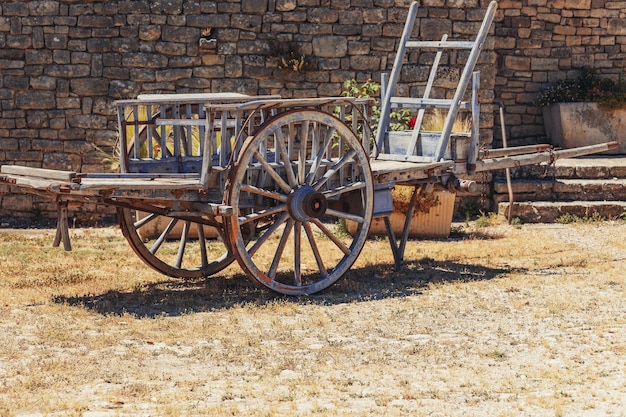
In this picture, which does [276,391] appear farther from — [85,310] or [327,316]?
[85,310]

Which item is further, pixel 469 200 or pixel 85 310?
pixel 469 200

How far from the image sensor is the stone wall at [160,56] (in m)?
11.9

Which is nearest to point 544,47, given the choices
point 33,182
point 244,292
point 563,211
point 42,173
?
point 563,211

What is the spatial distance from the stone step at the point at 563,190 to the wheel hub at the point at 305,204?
4808mm

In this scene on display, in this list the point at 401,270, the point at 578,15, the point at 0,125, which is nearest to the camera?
the point at 401,270

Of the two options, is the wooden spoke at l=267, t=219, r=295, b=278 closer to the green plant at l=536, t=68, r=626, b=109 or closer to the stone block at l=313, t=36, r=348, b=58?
the stone block at l=313, t=36, r=348, b=58

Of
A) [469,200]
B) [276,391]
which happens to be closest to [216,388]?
[276,391]

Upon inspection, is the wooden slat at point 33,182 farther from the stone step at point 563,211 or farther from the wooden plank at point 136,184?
the stone step at point 563,211

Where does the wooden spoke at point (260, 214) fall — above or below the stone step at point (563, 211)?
above

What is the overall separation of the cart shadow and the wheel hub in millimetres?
553

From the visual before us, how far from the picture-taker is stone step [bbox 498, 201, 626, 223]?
1169 centimetres

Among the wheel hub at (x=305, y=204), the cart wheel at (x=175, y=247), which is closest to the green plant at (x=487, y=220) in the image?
the cart wheel at (x=175, y=247)

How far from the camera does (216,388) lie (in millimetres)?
5566

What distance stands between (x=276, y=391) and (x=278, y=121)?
2.46m
